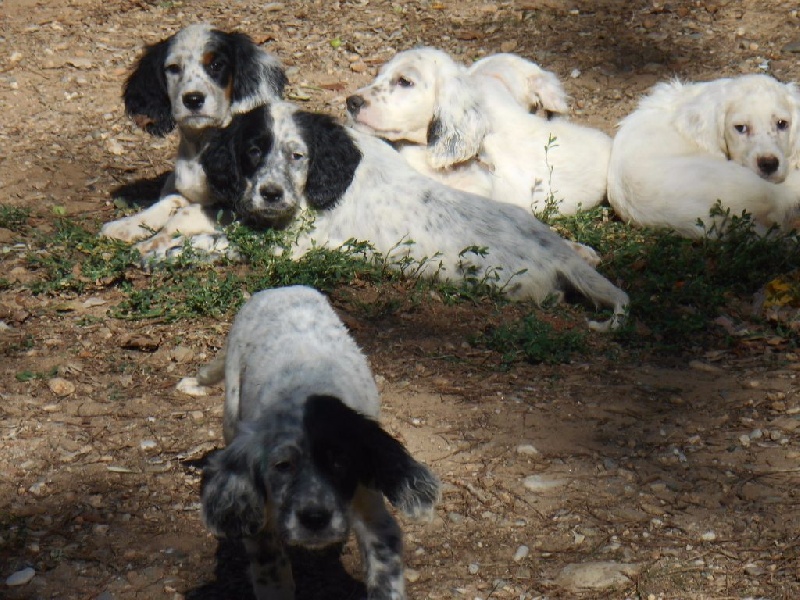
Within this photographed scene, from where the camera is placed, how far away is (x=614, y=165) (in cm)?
786

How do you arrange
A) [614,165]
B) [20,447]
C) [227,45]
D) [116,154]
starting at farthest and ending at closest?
[116,154] < [614,165] < [227,45] < [20,447]

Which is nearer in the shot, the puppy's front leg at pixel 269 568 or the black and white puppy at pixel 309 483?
the black and white puppy at pixel 309 483

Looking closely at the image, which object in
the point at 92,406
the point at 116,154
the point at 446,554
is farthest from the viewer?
the point at 116,154

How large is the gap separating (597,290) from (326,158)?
70.6 inches

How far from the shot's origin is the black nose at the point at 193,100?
282 inches

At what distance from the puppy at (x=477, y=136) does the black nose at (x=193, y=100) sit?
3.50 ft

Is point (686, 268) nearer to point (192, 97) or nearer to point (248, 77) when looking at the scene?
point (248, 77)

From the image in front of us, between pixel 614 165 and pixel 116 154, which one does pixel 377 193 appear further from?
pixel 116 154

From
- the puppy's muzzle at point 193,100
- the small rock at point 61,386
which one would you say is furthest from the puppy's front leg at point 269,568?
the puppy's muzzle at point 193,100

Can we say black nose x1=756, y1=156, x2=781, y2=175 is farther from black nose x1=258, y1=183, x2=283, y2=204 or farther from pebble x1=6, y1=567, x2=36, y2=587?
pebble x1=6, y1=567, x2=36, y2=587

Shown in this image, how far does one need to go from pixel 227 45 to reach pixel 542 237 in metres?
2.44

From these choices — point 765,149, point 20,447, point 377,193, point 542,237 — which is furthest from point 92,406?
point 765,149

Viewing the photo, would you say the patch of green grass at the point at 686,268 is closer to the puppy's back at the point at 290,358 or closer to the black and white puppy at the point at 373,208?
the black and white puppy at the point at 373,208

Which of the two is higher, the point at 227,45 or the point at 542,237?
the point at 227,45
